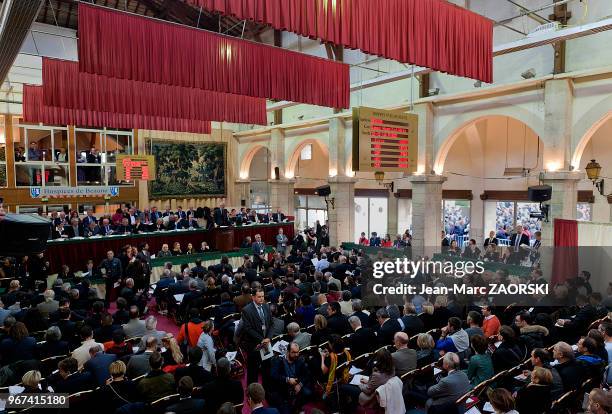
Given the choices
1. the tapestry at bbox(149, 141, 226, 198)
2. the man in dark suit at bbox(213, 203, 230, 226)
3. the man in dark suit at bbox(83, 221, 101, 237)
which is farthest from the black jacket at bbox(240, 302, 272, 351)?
the tapestry at bbox(149, 141, 226, 198)

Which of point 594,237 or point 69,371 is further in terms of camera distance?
point 594,237

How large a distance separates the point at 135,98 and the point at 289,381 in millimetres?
8080

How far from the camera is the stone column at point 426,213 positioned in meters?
14.8

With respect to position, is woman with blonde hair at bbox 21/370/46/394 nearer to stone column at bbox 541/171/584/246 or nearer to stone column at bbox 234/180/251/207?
stone column at bbox 541/171/584/246

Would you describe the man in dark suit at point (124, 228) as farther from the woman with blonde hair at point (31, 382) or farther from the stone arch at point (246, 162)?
the woman with blonde hair at point (31, 382)

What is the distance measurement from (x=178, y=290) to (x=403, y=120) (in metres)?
5.99

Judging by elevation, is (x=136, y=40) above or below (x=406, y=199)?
above

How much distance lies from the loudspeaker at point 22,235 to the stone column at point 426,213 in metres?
11.5

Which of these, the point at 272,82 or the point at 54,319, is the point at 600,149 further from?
the point at 54,319

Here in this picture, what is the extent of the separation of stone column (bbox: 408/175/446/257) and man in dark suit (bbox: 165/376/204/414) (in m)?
11.4

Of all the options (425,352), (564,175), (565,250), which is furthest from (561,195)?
(425,352)

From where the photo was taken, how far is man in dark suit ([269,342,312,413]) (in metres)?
5.24

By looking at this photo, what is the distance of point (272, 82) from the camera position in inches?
345

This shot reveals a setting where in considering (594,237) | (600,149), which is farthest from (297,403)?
(600,149)
